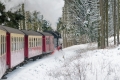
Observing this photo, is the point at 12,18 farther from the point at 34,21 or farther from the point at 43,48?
the point at 34,21

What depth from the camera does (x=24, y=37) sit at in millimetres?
19734

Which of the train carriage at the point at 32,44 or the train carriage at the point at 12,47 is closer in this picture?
the train carriage at the point at 12,47

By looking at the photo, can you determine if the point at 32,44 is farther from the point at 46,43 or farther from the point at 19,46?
the point at 46,43

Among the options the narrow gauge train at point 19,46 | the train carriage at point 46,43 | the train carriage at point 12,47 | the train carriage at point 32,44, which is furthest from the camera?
the train carriage at point 46,43

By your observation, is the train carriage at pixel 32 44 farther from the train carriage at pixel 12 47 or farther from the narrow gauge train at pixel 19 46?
the train carriage at pixel 12 47

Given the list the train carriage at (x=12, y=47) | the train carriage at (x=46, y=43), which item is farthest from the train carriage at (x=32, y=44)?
the train carriage at (x=12, y=47)

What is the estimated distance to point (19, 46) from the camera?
17.1m

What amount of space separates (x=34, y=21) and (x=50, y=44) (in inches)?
1894

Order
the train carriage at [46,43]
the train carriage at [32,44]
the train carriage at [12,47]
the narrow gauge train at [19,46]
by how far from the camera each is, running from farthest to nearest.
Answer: the train carriage at [46,43] → the train carriage at [32,44] → the train carriage at [12,47] → the narrow gauge train at [19,46]

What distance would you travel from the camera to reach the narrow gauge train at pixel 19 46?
1252cm

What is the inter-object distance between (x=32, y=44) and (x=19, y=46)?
16.6 ft

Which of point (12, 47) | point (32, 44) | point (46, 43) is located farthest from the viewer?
point (46, 43)

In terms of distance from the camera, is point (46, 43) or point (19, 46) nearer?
point (19, 46)

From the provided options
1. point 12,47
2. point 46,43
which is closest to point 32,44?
point 46,43
